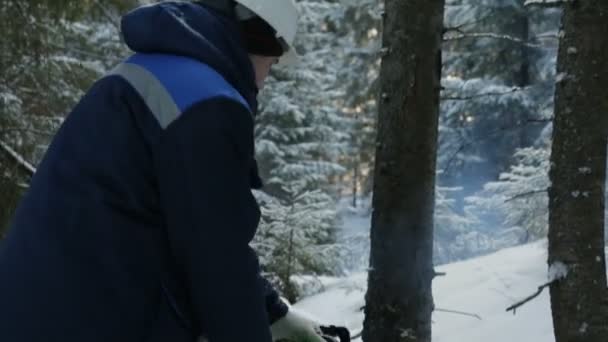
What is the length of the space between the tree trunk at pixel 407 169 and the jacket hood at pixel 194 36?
1729 mm

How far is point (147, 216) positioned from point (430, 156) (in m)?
2.10

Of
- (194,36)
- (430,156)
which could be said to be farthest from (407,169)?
(194,36)

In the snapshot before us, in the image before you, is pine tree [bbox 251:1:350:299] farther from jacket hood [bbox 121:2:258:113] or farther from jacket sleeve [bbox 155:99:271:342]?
jacket sleeve [bbox 155:99:271:342]

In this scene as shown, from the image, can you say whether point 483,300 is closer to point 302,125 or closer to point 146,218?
point 146,218

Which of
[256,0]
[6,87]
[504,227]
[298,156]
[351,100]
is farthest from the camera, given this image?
[351,100]

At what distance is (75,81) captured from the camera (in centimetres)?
654

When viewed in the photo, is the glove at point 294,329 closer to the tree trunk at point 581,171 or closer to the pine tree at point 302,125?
the tree trunk at point 581,171

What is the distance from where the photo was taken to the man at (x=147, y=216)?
4.87 ft

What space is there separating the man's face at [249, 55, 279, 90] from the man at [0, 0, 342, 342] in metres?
0.22

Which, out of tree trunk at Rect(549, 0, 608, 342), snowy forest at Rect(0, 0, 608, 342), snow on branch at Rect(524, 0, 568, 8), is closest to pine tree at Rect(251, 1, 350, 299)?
snowy forest at Rect(0, 0, 608, 342)

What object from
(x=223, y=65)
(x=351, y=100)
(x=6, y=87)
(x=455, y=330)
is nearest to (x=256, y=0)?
(x=223, y=65)

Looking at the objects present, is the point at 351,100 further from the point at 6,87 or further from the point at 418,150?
the point at 418,150

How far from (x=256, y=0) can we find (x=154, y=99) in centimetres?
41

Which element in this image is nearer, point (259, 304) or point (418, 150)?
point (259, 304)
